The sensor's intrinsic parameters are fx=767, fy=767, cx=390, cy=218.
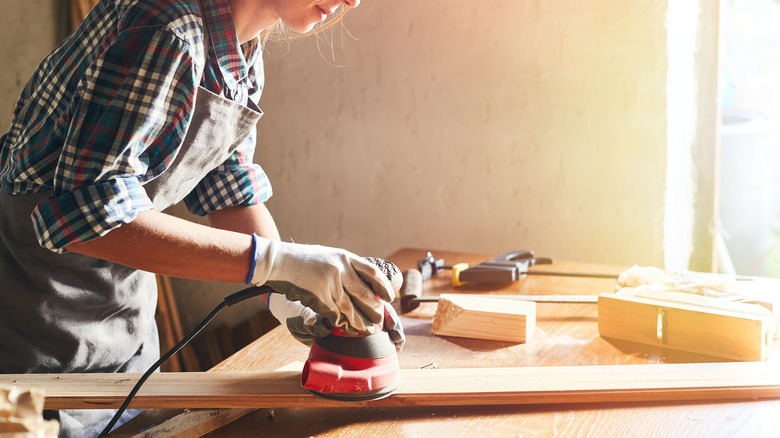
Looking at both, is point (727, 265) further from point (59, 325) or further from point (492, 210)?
point (59, 325)

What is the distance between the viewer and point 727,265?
2582 mm

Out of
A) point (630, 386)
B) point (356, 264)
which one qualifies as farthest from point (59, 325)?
point (630, 386)

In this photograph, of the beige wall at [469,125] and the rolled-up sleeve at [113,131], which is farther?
the beige wall at [469,125]

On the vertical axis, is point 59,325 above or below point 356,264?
below

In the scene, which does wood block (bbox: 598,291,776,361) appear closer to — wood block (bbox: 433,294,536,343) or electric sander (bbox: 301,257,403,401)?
wood block (bbox: 433,294,536,343)

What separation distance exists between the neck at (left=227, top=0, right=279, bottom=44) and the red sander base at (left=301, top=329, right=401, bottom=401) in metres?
0.58

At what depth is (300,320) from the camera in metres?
1.38

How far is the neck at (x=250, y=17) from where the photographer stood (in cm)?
136

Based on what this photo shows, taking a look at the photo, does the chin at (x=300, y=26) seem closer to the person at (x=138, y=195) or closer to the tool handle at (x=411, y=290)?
the person at (x=138, y=195)

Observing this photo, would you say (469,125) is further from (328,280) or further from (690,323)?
(328,280)

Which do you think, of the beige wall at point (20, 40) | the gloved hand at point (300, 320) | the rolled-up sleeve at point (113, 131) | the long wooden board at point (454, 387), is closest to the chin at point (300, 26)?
the rolled-up sleeve at point (113, 131)

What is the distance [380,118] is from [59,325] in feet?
4.87

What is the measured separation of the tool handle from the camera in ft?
5.84

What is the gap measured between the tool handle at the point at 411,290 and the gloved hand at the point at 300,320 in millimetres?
328
